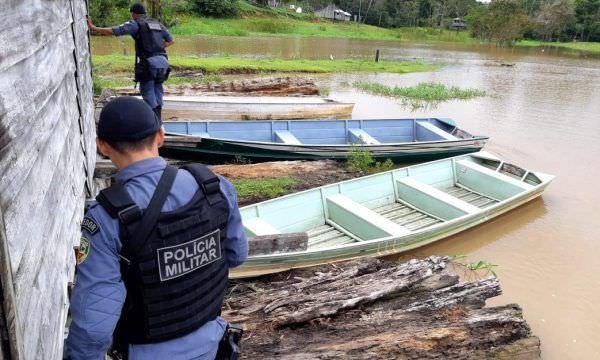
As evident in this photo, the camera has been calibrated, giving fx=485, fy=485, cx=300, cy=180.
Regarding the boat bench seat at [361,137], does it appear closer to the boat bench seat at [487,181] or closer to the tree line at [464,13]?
the boat bench seat at [487,181]

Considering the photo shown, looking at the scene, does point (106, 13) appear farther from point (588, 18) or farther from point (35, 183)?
point (588, 18)

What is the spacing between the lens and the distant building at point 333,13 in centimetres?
6403

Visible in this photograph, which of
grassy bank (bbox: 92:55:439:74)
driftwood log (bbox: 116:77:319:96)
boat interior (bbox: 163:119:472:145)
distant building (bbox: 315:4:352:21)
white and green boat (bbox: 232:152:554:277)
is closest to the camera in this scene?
white and green boat (bbox: 232:152:554:277)

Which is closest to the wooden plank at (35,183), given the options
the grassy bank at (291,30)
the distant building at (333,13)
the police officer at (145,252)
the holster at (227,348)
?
the police officer at (145,252)

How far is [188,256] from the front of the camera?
1896mm

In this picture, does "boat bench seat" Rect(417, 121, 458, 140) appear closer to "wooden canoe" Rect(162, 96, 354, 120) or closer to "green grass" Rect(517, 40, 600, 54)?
"wooden canoe" Rect(162, 96, 354, 120)

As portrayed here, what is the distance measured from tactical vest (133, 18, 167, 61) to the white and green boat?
252 centimetres

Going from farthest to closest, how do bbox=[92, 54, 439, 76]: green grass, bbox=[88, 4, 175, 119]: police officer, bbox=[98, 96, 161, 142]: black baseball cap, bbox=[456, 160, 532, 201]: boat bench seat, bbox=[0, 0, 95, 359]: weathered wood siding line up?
bbox=[92, 54, 439, 76]: green grass < bbox=[456, 160, 532, 201]: boat bench seat < bbox=[88, 4, 175, 119]: police officer < bbox=[98, 96, 161, 142]: black baseball cap < bbox=[0, 0, 95, 359]: weathered wood siding

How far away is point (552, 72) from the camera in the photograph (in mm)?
27344

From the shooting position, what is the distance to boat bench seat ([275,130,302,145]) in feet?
30.8

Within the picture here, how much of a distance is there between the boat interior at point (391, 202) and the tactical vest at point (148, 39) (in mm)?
2543

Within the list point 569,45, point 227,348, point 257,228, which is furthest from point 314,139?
point 569,45

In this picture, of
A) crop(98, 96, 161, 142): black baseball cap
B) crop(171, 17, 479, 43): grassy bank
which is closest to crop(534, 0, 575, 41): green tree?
crop(171, 17, 479, 43): grassy bank

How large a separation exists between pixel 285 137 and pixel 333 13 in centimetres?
5905
